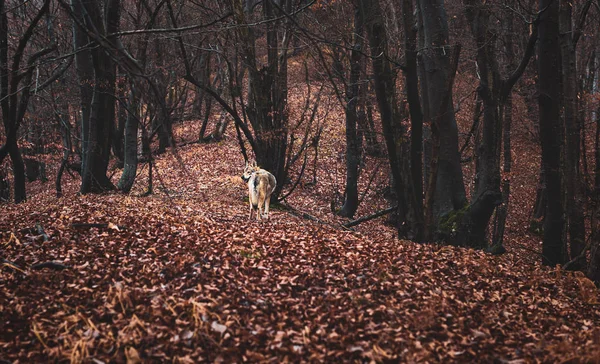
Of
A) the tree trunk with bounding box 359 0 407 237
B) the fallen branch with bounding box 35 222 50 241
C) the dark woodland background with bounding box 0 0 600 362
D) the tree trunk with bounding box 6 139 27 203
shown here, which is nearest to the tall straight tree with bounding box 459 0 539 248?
the dark woodland background with bounding box 0 0 600 362

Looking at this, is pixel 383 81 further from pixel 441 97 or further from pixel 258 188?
pixel 258 188

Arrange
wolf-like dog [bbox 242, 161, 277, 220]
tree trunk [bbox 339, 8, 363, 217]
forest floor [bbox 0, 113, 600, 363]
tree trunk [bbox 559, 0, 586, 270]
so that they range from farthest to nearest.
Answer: tree trunk [bbox 339, 8, 363, 217], wolf-like dog [bbox 242, 161, 277, 220], tree trunk [bbox 559, 0, 586, 270], forest floor [bbox 0, 113, 600, 363]

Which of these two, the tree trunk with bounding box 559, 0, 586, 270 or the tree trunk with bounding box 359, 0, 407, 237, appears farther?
the tree trunk with bounding box 359, 0, 407, 237

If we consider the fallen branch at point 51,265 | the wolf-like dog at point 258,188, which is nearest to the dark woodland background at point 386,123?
the fallen branch at point 51,265

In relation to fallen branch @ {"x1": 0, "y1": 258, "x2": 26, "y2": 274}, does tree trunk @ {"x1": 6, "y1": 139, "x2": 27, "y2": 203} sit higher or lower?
higher

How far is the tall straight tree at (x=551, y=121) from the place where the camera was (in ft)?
26.9

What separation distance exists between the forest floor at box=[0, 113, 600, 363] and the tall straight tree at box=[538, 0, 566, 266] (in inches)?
35.0

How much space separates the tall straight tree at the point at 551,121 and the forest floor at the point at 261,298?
89 centimetres

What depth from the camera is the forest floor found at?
14.6 feet

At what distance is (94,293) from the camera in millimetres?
5188

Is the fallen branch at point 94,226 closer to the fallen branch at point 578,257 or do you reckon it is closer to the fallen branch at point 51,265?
the fallen branch at point 51,265

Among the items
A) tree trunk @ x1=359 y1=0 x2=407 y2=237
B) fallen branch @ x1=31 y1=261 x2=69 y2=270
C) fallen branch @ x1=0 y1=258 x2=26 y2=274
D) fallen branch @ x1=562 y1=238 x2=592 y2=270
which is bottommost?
fallen branch @ x1=562 y1=238 x2=592 y2=270

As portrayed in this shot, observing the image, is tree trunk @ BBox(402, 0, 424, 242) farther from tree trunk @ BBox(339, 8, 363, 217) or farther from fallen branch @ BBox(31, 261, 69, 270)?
tree trunk @ BBox(339, 8, 363, 217)

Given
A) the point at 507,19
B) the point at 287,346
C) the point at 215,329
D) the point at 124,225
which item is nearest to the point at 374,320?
the point at 287,346
